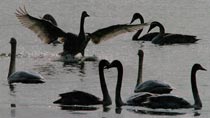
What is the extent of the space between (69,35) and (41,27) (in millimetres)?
1698

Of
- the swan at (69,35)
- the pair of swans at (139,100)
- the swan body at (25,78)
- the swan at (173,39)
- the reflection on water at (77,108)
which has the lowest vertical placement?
the reflection on water at (77,108)

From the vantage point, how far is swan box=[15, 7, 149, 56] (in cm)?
2425

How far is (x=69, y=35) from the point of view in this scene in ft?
88.4

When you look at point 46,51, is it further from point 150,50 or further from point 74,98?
point 74,98

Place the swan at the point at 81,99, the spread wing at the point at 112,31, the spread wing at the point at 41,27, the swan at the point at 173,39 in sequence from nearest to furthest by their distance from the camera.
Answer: the swan at the point at 81,99
the spread wing at the point at 112,31
the spread wing at the point at 41,27
the swan at the point at 173,39

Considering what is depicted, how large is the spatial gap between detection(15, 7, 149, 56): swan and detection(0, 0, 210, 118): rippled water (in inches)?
18.9

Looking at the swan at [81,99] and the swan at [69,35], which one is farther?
the swan at [69,35]

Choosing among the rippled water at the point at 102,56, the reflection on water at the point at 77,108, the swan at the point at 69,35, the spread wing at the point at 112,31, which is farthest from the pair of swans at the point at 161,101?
the spread wing at the point at 112,31

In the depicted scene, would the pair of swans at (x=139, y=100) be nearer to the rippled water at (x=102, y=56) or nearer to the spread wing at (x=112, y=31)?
the rippled water at (x=102, y=56)

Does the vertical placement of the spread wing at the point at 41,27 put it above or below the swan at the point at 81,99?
above

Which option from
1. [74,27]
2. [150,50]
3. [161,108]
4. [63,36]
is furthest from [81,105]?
[74,27]

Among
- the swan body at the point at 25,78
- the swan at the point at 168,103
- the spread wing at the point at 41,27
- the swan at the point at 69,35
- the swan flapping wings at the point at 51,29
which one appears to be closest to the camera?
the swan at the point at 168,103

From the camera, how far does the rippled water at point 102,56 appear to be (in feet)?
57.6

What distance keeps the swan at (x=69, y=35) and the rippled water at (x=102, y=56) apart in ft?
1.58
